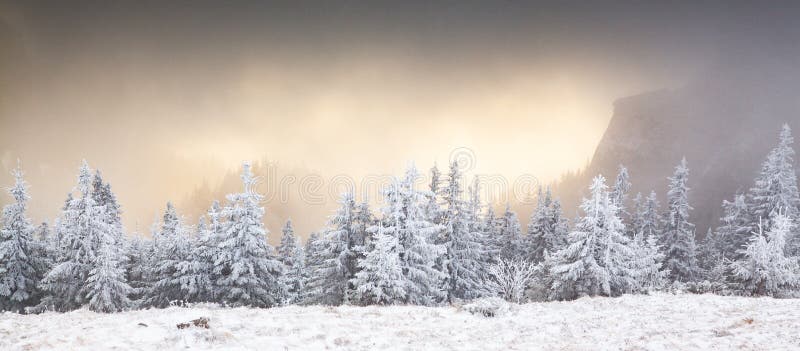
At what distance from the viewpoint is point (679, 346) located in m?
12.2

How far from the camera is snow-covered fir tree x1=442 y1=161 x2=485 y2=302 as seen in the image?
3148cm

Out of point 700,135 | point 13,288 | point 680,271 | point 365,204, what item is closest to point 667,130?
point 700,135

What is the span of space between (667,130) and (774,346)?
14394 centimetres

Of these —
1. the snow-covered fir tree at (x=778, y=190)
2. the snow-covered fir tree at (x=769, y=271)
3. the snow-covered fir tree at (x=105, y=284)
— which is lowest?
the snow-covered fir tree at (x=105, y=284)

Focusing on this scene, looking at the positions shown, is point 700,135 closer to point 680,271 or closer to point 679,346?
point 680,271

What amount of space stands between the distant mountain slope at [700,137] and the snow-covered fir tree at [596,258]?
77.2 m

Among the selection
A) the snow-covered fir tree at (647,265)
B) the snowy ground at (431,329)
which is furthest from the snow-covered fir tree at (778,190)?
the snowy ground at (431,329)

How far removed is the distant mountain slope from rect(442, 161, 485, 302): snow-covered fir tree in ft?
257

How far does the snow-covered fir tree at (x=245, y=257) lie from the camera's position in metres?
27.2

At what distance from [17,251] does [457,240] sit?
32974 mm

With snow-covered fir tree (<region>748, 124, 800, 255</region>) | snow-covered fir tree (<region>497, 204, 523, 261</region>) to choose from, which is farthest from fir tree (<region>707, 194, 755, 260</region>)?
snow-covered fir tree (<region>497, 204, 523, 261</region>)

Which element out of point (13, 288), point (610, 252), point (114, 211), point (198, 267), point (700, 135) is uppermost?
point (700, 135)

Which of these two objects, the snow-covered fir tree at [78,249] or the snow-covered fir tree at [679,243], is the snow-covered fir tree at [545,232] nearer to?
the snow-covered fir tree at [679,243]

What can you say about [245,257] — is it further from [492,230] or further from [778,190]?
[778,190]
